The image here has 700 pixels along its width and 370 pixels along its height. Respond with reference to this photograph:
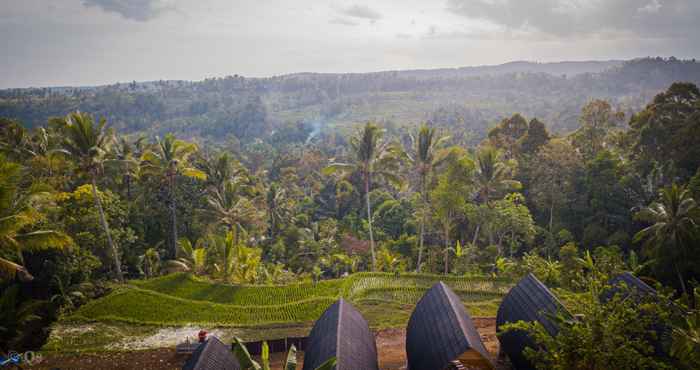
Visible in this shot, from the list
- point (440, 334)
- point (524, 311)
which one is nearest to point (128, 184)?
point (440, 334)

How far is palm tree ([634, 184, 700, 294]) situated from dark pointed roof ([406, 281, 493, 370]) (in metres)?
10.1

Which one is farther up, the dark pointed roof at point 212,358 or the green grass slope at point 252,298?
the dark pointed roof at point 212,358

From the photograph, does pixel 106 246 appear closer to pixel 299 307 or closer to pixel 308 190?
pixel 299 307

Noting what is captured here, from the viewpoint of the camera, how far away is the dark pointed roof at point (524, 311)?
34.5ft

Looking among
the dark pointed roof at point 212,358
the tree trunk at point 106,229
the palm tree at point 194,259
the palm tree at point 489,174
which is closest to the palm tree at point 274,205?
the palm tree at point 194,259

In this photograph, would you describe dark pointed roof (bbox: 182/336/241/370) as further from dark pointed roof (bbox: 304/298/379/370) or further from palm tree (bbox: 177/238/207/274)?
palm tree (bbox: 177/238/207/274)

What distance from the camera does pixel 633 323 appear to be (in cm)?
820

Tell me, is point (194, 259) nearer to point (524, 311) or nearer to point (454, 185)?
point (454, 185)

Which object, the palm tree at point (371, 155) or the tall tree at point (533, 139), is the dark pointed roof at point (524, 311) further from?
the tall tree at point (533, 139)

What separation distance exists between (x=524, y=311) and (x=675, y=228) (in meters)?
9.75

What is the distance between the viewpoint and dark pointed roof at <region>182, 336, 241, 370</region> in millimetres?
9227

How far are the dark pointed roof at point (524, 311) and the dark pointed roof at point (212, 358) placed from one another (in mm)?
6379

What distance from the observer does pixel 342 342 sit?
9891 mm

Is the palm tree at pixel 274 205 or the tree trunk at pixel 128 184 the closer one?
the tree trunk at pixel 128 184
